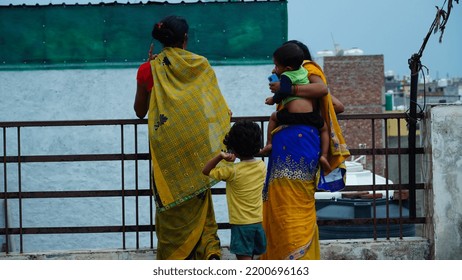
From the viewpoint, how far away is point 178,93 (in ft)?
15.5

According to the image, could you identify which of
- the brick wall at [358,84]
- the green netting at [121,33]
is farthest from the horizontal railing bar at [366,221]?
the brick wall at [358,84]

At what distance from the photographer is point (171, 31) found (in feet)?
15.5

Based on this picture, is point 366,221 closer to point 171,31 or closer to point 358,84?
point 171,31

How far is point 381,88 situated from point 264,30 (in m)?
28.4

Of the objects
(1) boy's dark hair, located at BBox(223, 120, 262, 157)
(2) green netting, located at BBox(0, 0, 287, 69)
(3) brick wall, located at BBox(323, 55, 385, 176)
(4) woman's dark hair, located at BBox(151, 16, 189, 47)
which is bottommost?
(1) boy's dark hair, located at BBox(223, 120, 262, 157)

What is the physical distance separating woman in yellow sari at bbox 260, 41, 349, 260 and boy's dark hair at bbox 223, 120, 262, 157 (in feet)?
0.51

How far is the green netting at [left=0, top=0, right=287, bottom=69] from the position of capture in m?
8.17

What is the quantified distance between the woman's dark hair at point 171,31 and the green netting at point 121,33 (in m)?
3.41

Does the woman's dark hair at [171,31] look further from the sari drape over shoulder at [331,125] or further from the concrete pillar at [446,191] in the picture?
the concrete pillar at [446,191]

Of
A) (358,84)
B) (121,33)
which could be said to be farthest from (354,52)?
(121,33)

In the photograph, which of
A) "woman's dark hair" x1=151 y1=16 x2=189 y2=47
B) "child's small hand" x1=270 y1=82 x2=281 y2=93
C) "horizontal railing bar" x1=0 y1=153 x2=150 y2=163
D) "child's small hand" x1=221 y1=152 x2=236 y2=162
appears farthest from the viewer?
"horizontal railing bar" x1=0 y1=153 x2=150 y2=163

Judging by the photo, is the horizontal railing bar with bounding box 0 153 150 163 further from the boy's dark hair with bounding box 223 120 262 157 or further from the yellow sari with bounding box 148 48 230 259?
the boy's dark hair with bounding box 223 120 262 157

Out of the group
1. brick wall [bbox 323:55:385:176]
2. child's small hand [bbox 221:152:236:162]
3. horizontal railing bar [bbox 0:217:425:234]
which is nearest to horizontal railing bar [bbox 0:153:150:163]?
horizontal railing bar [bbox 0:217:425:234]
